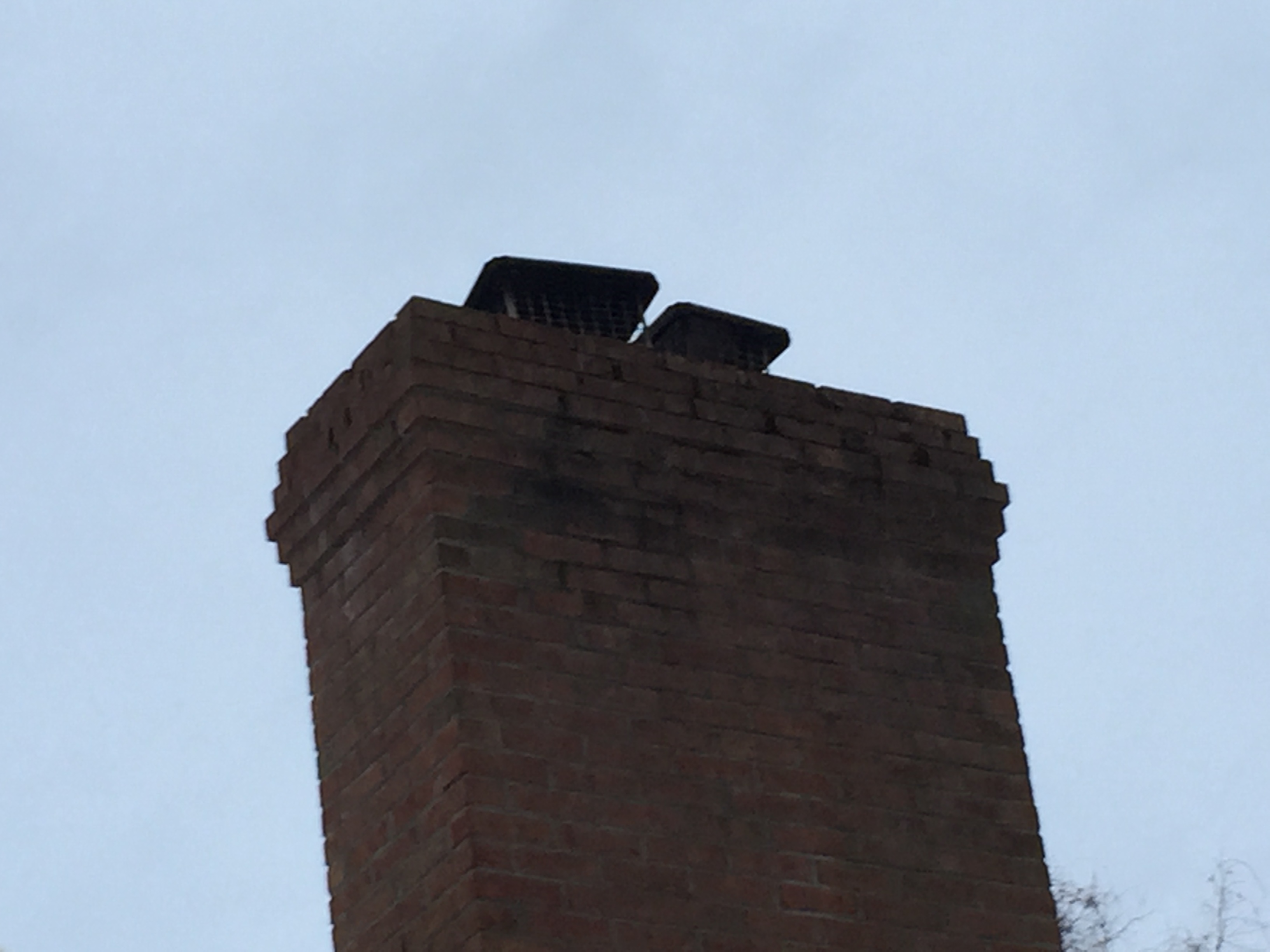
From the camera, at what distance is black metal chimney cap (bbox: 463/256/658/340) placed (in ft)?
15.2

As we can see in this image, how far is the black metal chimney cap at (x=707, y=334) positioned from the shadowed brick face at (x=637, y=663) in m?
0.20

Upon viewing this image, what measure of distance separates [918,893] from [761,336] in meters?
1.35

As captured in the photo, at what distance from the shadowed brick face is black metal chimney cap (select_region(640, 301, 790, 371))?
0.20 metres

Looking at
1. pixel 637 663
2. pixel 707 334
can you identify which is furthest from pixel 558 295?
pixel 637 663

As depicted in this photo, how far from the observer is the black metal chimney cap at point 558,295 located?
464 cm

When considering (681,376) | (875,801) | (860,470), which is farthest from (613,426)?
(875,801)

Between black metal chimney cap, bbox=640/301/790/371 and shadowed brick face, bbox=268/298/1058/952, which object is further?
black metal chimney cap, bbox=640/301/790/371

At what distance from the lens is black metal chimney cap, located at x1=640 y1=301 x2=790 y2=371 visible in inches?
188

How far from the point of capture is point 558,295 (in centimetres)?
468

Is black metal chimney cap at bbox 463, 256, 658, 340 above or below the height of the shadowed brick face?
above

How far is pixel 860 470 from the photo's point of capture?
4633 mm

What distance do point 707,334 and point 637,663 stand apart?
3.19 ft

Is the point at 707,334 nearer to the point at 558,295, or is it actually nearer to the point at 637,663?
the point at 558,295

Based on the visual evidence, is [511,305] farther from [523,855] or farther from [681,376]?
[523,855]
